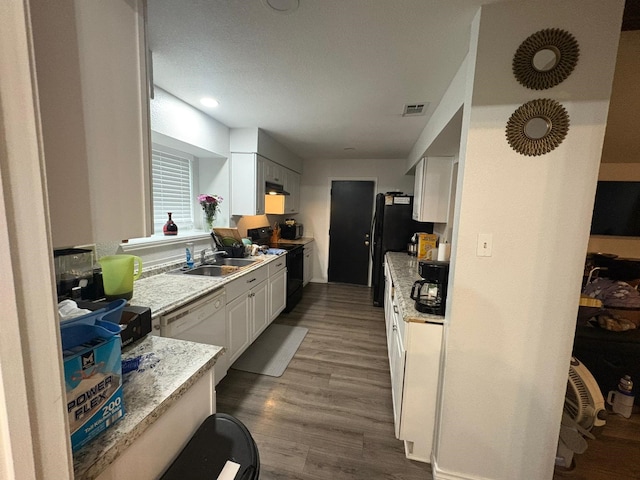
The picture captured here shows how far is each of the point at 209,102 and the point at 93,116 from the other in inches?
79.7

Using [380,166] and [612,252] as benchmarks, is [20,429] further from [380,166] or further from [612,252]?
[380,166]

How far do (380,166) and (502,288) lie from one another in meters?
3.81

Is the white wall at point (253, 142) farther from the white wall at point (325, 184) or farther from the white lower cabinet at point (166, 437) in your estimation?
the white lower cabinet at point (166, 437)

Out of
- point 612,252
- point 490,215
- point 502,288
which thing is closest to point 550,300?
point 502,288

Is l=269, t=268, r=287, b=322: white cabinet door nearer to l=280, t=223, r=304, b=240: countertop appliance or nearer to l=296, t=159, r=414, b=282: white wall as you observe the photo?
l=280, t=223, r=304, b=240: countertop appliance

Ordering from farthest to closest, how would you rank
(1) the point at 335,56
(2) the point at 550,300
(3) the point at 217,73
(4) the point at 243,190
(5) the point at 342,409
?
(4) the point at 243,190 < (5) the point at 342,409 < (3) the point at 217,73 < (1) the point at 335,56 < (2) the point at 550,300

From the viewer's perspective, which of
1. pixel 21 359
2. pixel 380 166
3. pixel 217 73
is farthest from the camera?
pixel 380 166

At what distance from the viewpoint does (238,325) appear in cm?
237

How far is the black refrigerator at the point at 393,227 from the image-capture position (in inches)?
151

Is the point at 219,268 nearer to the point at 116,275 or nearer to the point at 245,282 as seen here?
the point at 245,282

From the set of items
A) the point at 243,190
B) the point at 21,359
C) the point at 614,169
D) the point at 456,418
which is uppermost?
the point at 614,169

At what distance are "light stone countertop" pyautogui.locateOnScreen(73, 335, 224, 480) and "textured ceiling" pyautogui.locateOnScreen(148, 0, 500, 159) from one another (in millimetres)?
1574

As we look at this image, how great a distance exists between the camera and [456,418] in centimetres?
142

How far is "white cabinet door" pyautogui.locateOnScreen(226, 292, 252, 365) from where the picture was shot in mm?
2227
